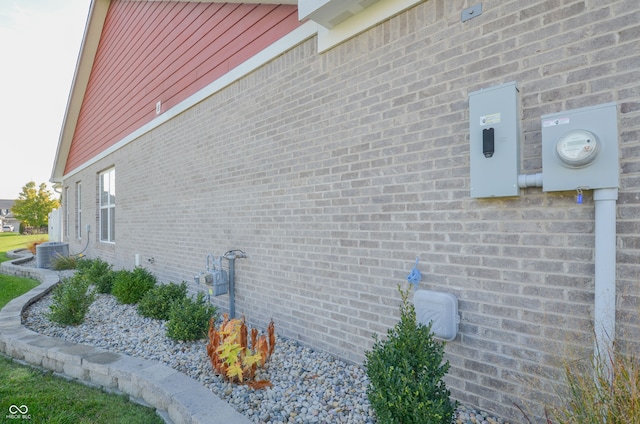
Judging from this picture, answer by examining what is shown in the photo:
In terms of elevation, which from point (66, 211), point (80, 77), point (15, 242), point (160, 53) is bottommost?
point (15, 242)

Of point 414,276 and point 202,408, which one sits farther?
point 414,276

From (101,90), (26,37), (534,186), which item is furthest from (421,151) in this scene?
(101,90)

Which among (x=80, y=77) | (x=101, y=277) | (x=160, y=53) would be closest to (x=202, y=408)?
(x=101, y=277)

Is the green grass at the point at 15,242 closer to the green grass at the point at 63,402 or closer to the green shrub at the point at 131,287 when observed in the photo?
the green shrub at the point at 131,287

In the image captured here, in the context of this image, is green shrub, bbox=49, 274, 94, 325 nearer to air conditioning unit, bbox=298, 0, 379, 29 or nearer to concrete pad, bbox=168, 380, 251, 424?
concrete pad, bbox=168, 380, 251, 424

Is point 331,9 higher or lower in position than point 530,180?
higher

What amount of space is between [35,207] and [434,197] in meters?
44.1

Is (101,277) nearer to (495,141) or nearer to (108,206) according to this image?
(108,206)

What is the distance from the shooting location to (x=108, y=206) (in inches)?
418

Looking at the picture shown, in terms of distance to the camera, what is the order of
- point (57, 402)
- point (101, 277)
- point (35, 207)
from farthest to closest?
point (35, 207) < point (101, 277) < point (57, 402)

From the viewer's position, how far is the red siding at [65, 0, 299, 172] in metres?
4.95

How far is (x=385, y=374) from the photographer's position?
2148 millimetres

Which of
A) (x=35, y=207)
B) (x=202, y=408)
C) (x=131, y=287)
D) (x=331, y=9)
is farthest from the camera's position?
(x=35, y=207)

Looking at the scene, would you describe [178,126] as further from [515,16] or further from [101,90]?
[101,90]
